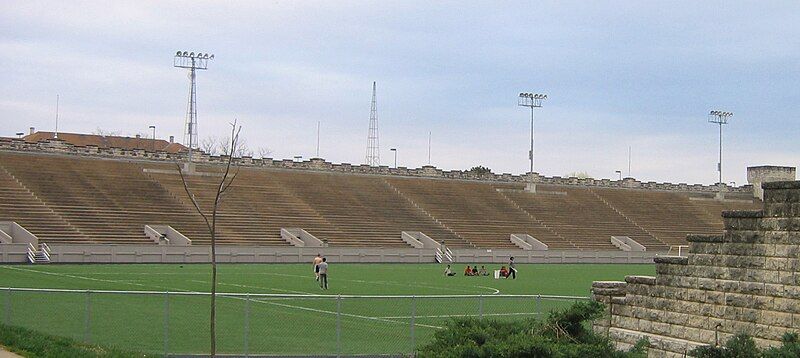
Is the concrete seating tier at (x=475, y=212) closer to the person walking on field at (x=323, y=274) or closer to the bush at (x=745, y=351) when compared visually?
the person walking on field at (x=323, y=274)

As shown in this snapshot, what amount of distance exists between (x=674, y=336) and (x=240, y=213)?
5721 centimetres

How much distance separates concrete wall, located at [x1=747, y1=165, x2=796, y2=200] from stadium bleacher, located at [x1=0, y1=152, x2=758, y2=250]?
1011 cm

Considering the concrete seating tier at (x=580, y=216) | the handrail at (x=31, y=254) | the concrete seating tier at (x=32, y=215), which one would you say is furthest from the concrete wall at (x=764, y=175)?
the handrail at (x=31, y=254)

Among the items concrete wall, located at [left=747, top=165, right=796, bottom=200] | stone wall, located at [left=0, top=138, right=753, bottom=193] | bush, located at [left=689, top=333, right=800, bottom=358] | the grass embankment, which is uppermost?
concrete wall, located at [left=747, top=165, right=796, bottom=200]

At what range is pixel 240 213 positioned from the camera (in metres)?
72.6

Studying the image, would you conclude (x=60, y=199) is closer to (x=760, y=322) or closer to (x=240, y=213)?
(x=240, y=213)

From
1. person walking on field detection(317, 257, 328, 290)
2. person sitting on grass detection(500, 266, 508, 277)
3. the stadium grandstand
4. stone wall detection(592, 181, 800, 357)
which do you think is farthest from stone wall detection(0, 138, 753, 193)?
stone wall detection(592, 181, 800, 357)

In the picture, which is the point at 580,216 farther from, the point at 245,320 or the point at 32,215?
the point at 245,320

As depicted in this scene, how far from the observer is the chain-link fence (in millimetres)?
19766

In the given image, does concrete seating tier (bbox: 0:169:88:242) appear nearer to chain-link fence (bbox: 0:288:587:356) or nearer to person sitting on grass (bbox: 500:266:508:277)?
person sitting on grass (bbox: 500:266:508:277)

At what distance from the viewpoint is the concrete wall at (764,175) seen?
109475 mm

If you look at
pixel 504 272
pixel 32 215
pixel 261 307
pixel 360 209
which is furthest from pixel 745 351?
pixel 360 209

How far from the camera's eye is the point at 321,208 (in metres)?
79.0

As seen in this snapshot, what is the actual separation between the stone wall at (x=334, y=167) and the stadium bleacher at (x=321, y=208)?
51.4 inches
